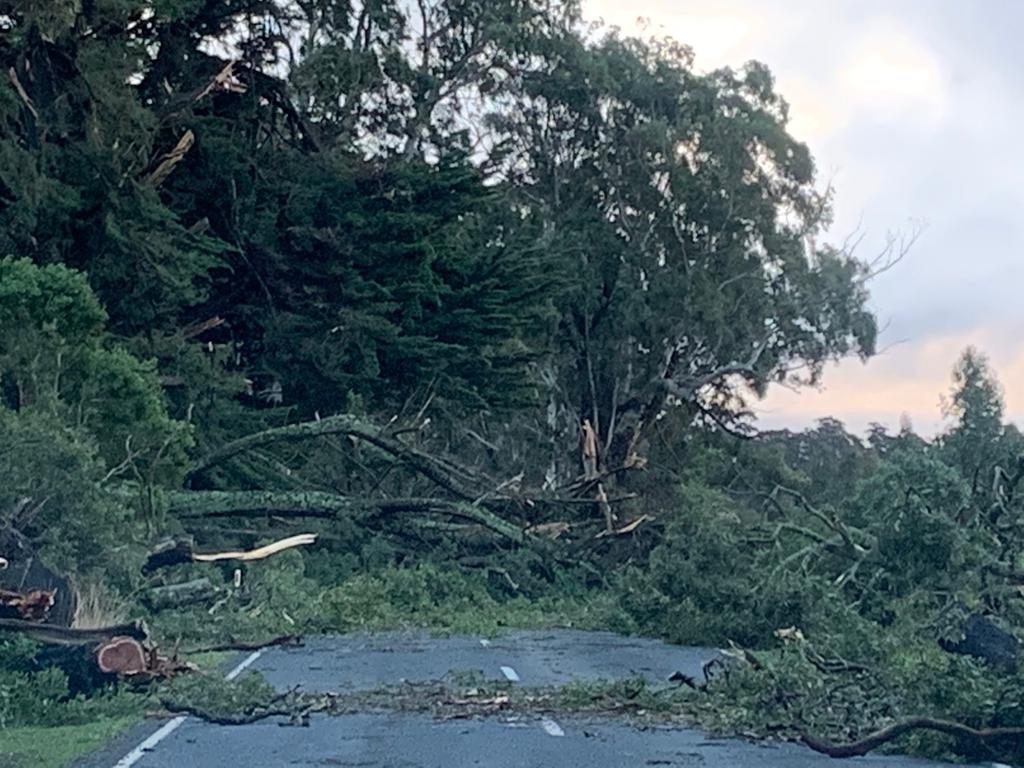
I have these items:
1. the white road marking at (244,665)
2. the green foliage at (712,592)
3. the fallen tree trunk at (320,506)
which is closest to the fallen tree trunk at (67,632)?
the white road marking at (244,665)

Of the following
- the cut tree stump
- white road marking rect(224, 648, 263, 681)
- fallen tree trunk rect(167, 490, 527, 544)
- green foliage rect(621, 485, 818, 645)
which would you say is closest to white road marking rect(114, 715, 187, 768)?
the cut tree stump

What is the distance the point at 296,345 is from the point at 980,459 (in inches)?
747

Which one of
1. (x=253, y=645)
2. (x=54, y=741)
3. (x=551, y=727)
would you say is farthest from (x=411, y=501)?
(x=54, y=741)

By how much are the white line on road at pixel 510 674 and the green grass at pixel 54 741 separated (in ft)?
15.0

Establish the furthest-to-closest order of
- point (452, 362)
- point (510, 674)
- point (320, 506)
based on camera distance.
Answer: point (452, 362)
point (320, 506)
point (510, 674)

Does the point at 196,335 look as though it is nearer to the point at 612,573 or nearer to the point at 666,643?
the point at 612,573

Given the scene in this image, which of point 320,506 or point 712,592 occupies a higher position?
point 320,506

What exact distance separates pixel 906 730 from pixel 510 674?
705cm

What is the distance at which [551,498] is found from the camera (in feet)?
97.2

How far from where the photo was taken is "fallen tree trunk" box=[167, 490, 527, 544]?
92.2 feet

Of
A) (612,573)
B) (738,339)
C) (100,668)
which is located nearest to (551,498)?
(612,573)

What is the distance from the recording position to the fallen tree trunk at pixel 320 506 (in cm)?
2809

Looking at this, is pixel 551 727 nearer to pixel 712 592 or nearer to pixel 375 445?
pixel 712 592

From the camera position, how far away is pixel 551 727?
45.6ft
